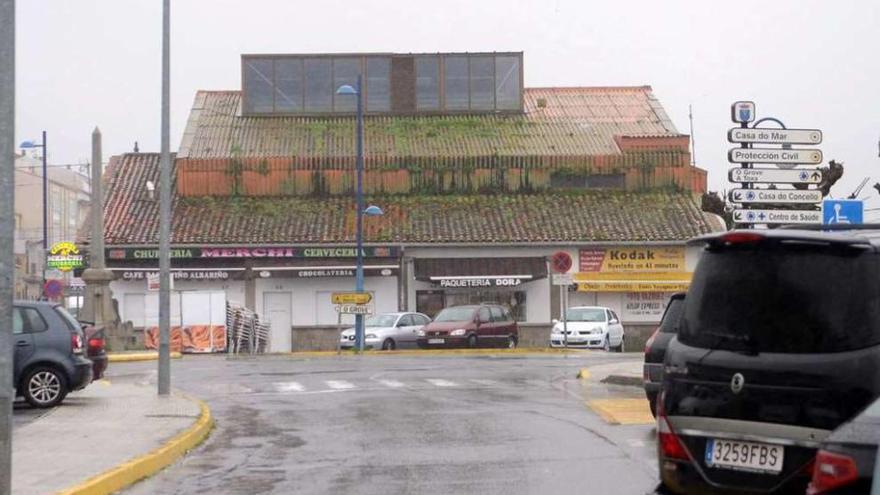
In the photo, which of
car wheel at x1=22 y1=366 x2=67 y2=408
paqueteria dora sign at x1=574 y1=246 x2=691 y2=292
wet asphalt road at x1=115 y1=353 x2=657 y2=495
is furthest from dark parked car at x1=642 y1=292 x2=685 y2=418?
paqueteria dora sign at x1=574 y1=246 x2=691 y2=292

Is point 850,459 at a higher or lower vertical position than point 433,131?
lower

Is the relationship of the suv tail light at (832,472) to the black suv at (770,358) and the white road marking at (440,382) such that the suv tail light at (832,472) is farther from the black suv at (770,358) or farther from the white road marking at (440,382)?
the white road marking at (440,382)

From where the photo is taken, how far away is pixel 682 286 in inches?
1950

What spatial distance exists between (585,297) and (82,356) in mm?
33078

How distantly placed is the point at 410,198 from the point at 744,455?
147 ft

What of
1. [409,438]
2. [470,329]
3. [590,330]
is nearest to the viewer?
[409,438]

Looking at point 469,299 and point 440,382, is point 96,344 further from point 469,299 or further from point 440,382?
point 469,299

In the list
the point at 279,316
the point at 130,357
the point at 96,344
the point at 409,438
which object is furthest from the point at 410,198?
the point at 409,438

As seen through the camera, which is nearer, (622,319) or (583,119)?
(622,319)

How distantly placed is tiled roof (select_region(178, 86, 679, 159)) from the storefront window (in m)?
6.32

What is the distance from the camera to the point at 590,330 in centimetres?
4022

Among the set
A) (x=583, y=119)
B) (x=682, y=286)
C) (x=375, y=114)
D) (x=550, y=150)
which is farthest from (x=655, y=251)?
(x=375, y=114)

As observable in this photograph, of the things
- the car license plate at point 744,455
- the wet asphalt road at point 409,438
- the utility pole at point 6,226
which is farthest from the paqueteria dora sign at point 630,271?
the car license plate at point 744,455

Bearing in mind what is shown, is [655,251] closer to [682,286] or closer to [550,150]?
[682,286]
